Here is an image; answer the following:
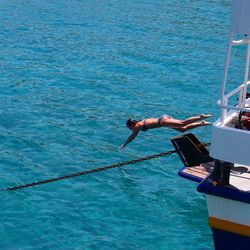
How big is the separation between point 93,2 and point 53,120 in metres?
21.1

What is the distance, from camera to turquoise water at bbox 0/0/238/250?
44.0ft

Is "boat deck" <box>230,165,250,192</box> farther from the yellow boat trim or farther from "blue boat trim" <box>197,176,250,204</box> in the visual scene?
the yellow boat trim

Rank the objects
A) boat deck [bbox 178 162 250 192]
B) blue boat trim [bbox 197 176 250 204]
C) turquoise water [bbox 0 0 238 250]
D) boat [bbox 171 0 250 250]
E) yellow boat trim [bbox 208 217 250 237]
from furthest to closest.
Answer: turquoise water [bbox 0 0 238 250]
boat deck [bbox 178 162 250 192]
yellow boat trim [bbox 208 217 250 237]
blue boat trim [bbox 197 176 250 204]
boat [bbox 171 0 250 250]

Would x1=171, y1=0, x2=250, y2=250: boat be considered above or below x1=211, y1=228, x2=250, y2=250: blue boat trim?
above

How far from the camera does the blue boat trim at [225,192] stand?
9789 mm

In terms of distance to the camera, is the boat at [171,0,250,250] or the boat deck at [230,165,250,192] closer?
the boat at [171,0,250,250]

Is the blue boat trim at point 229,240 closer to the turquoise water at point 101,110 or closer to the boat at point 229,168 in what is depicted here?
the boat at point 229,168

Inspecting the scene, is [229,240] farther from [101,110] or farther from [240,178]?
[101,110]

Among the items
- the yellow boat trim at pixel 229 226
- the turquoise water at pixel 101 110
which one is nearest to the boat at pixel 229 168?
the yellow boat trim at pixel 229 226

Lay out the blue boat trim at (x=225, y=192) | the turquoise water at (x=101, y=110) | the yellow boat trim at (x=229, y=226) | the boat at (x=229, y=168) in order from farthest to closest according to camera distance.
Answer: the turquoise water at (x=101, y=110), the yellow boat trim at (x=229, y=226), the blue boat trim at (x=225, y=192), the boat at (x=229, y=168)

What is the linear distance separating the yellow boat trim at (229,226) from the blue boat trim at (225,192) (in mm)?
467

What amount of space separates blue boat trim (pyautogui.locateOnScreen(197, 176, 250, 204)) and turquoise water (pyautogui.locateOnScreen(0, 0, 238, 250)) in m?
2.81

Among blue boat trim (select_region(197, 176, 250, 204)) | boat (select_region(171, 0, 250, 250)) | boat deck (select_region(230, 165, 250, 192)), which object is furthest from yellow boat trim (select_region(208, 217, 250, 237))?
boat deck (select_region(230, 165, 250, 192))

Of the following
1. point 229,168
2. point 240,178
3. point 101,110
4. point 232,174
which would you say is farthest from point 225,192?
point 101,110
